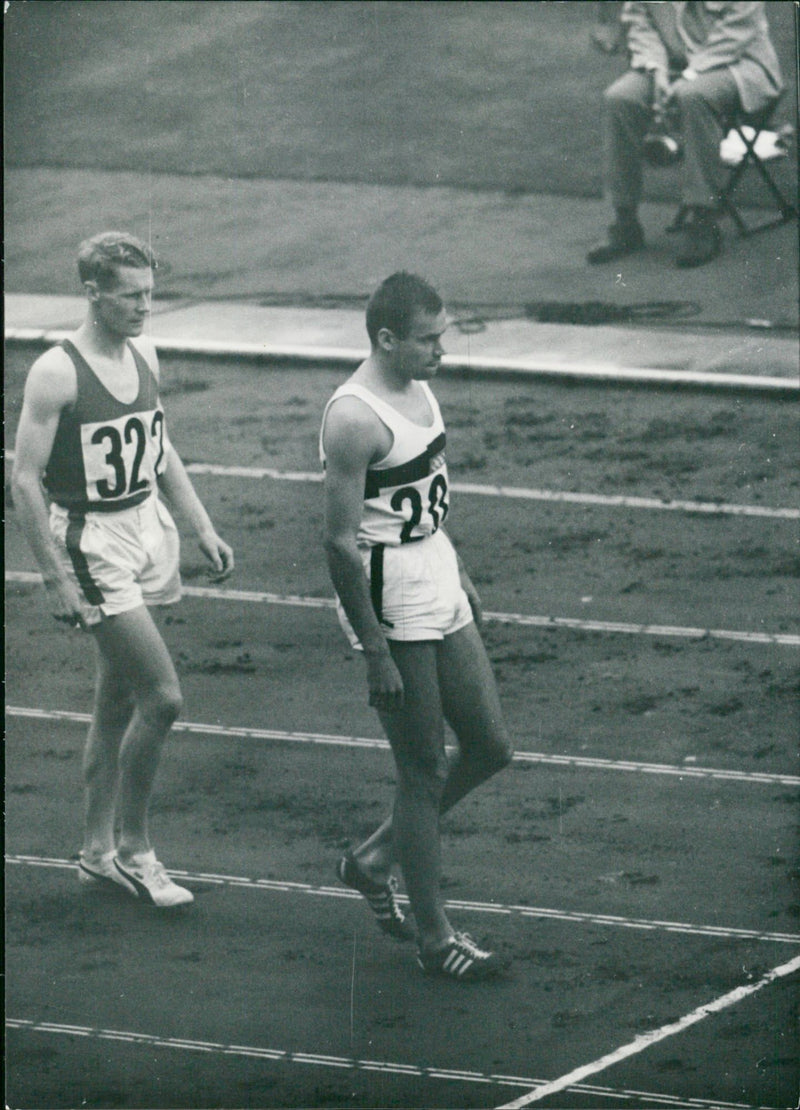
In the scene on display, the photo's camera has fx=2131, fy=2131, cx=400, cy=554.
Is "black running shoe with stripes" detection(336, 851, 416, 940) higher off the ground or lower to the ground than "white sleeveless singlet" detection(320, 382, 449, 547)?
lower

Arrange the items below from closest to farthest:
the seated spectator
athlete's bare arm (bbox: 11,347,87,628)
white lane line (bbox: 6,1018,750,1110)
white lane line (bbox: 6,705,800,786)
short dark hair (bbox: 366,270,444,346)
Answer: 1. white lane line (bbox: 6,1018,750,1110)
2. short dark hair (bbox: 366,270,444,346)
3. athlete's bare arm (bbox: 11,347,87,628)
4. white lane line (bbox: 6,705,800,786)
5. the seated spectator

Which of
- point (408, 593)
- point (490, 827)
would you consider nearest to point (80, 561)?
point (408, 593)

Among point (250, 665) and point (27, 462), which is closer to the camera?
point (27, 462)

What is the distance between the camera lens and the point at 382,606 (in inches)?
242

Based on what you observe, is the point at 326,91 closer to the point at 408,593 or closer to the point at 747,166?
the point at 747,166

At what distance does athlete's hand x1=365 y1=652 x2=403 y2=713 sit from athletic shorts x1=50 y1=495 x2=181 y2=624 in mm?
1061

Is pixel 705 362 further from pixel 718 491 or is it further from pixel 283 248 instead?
pixel 283 248

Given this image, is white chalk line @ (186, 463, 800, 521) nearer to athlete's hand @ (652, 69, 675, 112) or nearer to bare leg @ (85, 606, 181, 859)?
bare leg @ (85, 606, 181, 859)

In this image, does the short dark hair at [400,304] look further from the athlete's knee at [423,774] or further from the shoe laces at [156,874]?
the shoe laces at [156,874]

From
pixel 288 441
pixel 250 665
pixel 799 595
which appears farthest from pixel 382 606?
pixel 288 441

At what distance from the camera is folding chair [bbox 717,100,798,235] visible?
47.9 feet

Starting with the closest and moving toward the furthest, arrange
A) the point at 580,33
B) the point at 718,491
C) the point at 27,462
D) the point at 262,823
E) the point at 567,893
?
the point at 27,462 < the point at 567,893 < the point at 262,823 < the point at 718,491 < the point at 580,33

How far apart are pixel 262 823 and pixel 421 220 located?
30.1 feet

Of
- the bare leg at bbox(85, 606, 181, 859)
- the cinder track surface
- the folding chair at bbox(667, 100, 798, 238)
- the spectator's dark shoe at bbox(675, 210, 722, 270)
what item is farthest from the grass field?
the bare leg at bbox(85, 606, 181, 859)
